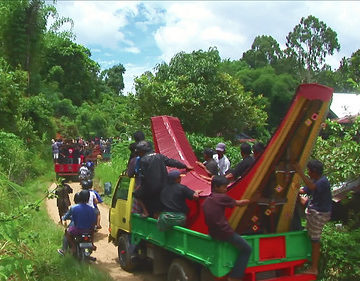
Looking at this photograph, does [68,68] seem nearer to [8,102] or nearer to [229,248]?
[8,102]

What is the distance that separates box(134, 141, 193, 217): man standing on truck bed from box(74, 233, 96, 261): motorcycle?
112 centimetres

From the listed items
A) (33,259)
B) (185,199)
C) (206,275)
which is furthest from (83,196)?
(206,275)

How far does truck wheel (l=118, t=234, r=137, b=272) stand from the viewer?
694cm

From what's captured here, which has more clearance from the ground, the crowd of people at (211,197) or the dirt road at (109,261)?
the crowd of people at (211,197)

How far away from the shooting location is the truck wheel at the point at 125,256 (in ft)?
22.8

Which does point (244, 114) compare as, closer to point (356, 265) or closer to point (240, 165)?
point (240, 165)

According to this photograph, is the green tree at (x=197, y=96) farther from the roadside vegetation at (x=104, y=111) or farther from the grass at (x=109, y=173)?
the grass at (x=109, y=173)

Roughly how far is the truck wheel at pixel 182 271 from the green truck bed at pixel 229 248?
0.62 ft

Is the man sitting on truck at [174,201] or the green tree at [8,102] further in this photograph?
the green tree at [8,102]

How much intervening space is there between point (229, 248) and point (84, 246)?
2.99 meters

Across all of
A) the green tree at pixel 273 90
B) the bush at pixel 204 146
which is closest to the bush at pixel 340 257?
the bush at pixel 204 146

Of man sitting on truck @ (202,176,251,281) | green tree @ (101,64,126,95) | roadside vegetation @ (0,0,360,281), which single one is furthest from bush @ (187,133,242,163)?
green tree @ (101,64,126,95)

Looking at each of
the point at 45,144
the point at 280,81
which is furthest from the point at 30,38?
the point at 280,81

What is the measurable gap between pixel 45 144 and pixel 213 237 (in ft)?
63.5
